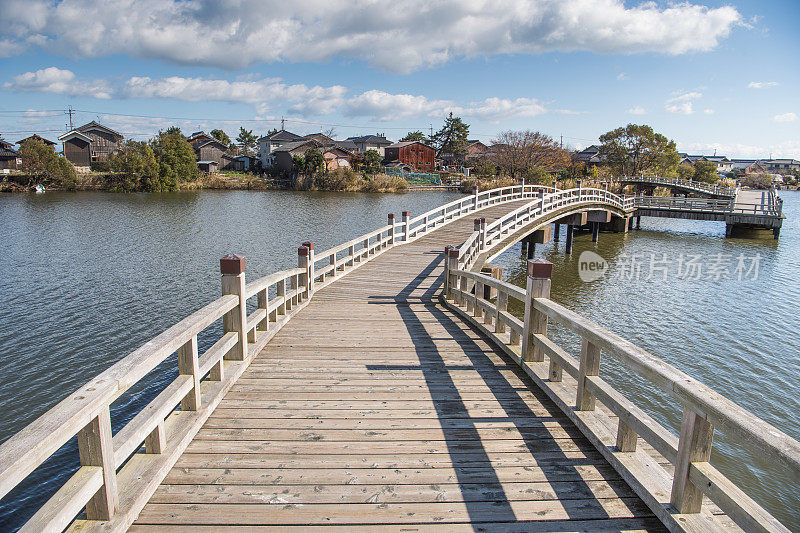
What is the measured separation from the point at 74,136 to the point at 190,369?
247ft

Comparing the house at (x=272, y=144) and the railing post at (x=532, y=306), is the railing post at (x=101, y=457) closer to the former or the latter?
the railing post at (x=532, y=306)

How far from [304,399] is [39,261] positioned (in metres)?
19.1

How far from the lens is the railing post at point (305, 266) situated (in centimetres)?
974

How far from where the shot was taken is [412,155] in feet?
278

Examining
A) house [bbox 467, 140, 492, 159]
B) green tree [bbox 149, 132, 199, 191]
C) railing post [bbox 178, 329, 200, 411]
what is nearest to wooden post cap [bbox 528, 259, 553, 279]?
railing post [bbox 178, 329, 200, 411]

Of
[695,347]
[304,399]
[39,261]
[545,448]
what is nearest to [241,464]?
[304,399]

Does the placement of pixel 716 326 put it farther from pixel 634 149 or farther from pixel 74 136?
pixel 74 136

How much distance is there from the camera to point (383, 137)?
304 ft

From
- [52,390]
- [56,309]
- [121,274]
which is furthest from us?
[121,274]

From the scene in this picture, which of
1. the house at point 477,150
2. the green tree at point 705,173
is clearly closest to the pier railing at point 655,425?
the house at point 477,150

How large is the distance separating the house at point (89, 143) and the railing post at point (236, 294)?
7326cm

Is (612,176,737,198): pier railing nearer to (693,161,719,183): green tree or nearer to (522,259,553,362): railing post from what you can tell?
(693,161,719,183): green tree

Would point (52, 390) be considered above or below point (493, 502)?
below

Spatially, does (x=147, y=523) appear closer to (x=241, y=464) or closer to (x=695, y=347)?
(x=241, y=464)
